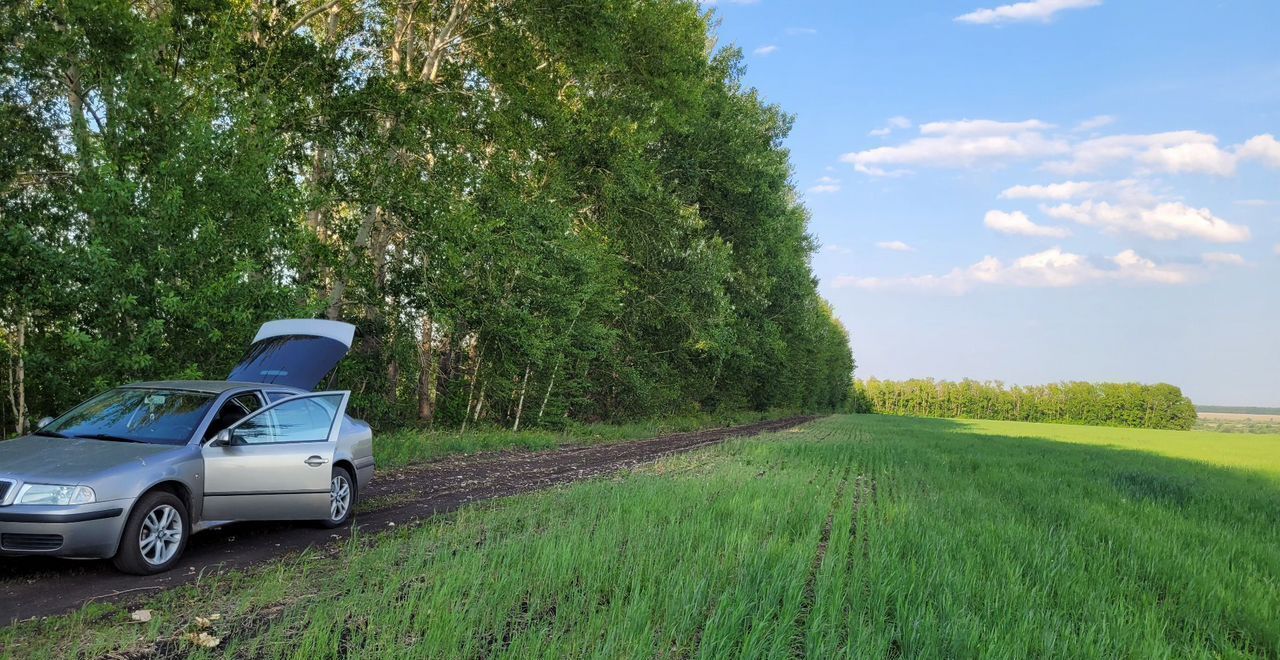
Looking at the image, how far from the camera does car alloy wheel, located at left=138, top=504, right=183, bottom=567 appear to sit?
5.99 meters

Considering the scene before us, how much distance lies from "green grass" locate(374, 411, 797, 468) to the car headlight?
286 inches

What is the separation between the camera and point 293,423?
Result: 305 inches

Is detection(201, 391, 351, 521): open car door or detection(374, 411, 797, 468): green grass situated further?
detection(374, 411, 797, 468): green grass

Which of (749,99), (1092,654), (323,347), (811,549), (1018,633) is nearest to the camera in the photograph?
(1092,654)

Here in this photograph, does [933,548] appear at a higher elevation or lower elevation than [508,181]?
lower

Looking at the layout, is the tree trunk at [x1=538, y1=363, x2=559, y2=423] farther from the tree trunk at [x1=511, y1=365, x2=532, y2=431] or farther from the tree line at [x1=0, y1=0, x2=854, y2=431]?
the tree trunk at [x1=511, y1=365, x2=532, y2=431]

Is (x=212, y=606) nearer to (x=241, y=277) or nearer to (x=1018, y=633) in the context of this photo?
(x=1018, y=633)

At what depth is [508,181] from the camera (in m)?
20.2

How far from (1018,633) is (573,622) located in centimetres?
267

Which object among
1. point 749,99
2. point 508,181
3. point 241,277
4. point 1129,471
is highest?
point 749,99

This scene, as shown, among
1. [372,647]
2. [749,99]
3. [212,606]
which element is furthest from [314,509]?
[749,99]

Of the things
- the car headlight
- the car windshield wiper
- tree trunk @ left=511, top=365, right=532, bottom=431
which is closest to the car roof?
the car windshield wiper

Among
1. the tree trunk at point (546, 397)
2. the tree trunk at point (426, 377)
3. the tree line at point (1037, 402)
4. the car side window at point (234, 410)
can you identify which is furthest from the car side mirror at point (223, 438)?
the tree line at point (1037, 402)

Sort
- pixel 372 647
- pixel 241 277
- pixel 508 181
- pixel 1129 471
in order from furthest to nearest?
pixel 508 181
pixel 1129 471
pixel 241 277
pixel 372 647
